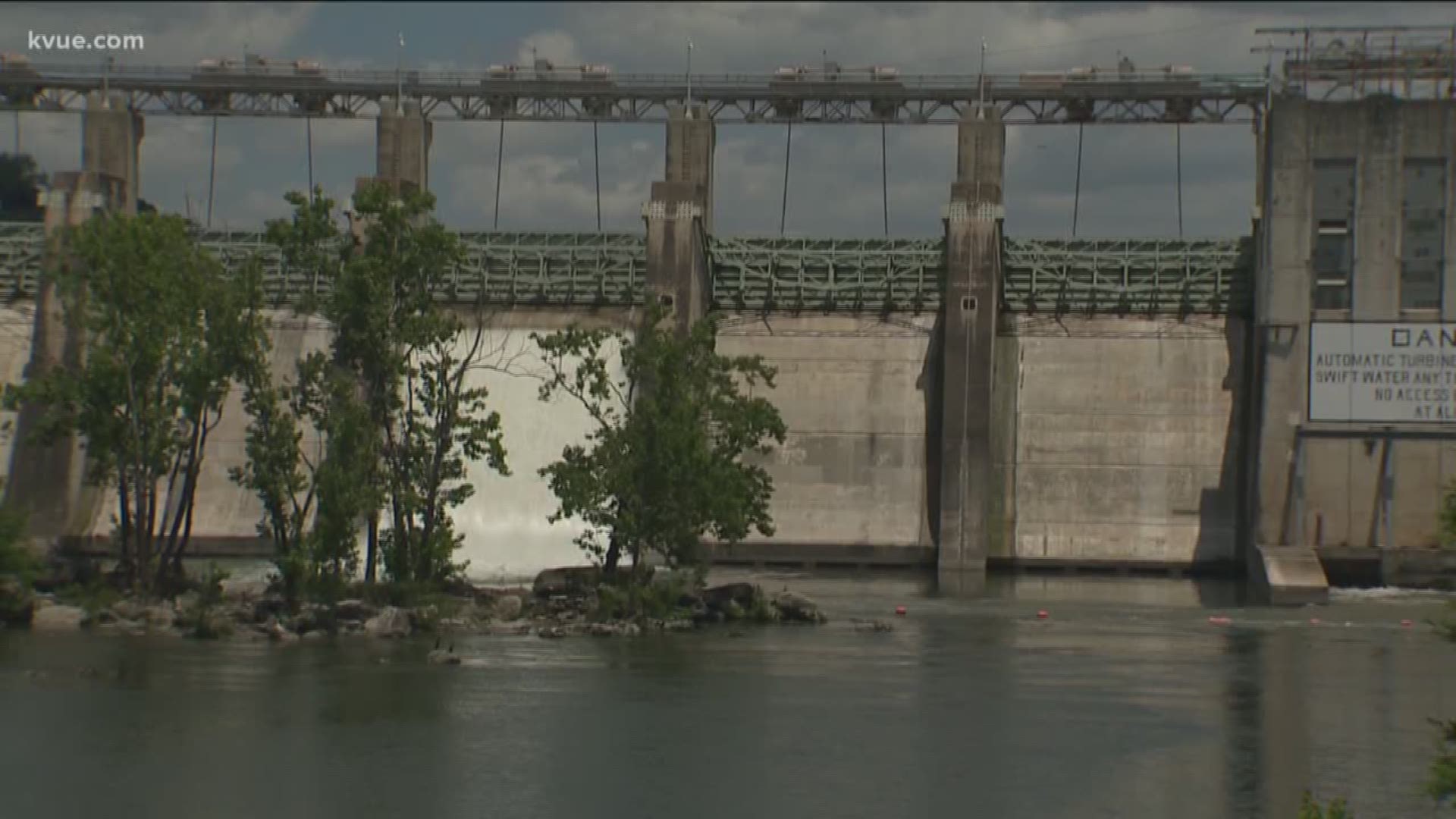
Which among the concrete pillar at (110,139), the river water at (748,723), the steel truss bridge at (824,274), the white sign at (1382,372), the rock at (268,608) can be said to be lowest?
the river water at (748,723)

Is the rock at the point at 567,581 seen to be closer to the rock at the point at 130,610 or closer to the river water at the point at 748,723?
the river water at the point at 748,723

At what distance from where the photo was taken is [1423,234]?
68.0 meters

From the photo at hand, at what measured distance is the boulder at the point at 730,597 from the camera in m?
57.2

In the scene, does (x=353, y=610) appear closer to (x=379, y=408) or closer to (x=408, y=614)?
(x=408, y=614)

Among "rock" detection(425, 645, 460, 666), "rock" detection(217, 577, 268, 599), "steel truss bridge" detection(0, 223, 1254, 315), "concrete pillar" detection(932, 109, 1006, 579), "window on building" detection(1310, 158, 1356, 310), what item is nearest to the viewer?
"rock" detection(425, 645, 460, 666)

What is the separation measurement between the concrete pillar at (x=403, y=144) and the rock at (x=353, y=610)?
28133 mm

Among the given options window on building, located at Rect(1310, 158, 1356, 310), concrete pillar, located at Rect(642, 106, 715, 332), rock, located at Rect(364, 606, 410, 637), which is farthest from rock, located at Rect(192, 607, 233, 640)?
window on building, located at Rect(1310, 158, 1356, 310)

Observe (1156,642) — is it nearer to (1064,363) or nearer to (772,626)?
(772,626)

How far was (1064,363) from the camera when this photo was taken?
74.2 metres

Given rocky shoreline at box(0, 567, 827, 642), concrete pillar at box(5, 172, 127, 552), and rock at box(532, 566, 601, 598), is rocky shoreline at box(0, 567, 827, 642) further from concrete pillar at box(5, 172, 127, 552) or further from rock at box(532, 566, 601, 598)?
concrete pillar at box(5, 172, 127, 552)

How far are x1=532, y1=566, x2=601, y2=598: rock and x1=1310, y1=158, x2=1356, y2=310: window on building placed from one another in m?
26.5

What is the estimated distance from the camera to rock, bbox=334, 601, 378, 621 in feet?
175

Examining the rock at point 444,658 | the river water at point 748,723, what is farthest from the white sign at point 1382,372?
the rock at point 444,658

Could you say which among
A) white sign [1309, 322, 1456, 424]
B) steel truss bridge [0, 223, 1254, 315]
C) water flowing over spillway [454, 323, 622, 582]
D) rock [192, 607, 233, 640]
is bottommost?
rock [192, 607, 233, 640]
